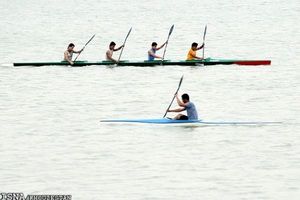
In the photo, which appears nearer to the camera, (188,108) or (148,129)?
(188,108)

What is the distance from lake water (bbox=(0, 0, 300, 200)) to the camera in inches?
915

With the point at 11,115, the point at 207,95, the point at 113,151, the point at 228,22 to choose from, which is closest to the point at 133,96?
the point at 207,95

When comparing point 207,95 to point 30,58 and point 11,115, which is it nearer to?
point 11,115

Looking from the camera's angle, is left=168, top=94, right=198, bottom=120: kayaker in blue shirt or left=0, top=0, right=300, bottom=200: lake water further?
left=168, top=94, right=198, bottom=120: kayaker in blue shirt

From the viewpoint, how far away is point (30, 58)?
183 feet

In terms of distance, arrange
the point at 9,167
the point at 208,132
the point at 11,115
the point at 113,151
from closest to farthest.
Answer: the point at 9,167 → the point at 113,151 → the point at 208,132 → the point at 11,115

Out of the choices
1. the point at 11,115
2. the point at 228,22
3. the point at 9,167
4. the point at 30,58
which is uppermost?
the point at 228,22

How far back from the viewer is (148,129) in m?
29.2

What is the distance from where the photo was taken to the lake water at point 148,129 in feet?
76.2

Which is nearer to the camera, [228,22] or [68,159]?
[68,159]

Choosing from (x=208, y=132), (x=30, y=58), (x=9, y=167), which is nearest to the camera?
(x=9, y=167)

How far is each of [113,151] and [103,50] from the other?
113 feet

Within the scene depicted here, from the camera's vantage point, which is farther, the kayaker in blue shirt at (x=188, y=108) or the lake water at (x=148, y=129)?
the kayaker in blue shirt at (x=188, y=108)

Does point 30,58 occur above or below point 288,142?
above
